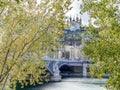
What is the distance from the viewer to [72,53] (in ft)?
289

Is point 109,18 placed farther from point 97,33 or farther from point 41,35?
point 41,35

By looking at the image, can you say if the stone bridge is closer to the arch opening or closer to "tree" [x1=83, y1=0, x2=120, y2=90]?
the arch opening

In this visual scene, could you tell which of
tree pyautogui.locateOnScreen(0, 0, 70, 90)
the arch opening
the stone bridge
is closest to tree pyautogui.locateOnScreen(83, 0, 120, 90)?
tree pyautogui.locateOnScreen(0, 0, 70, 90)

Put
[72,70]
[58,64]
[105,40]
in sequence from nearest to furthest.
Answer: [105,40], [58,64], [72,70]

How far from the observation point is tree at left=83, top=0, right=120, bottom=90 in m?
6.24

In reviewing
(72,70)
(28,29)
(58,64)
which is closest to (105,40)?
(28,29)

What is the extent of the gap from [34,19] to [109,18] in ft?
5.93

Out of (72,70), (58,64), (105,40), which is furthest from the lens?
(72,70)

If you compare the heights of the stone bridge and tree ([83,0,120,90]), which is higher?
the stone bridge

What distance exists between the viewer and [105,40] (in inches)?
259

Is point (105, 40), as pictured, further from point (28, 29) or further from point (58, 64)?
point (58, 64)

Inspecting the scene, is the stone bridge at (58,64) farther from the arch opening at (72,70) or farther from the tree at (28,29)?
the tree at (28,29)

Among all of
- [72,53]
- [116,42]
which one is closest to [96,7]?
[116,42]

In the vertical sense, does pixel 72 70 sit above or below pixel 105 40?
above
